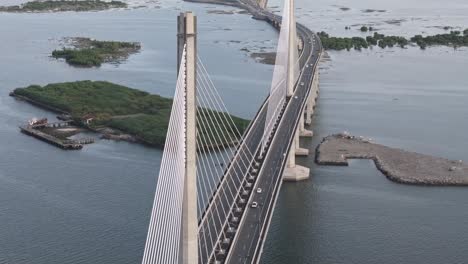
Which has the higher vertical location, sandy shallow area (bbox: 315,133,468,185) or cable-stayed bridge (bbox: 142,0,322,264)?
cable-stayed bridge (bbox: 142,0,322,264)

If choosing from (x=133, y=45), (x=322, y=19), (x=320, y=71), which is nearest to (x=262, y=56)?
(x=320, y=71)

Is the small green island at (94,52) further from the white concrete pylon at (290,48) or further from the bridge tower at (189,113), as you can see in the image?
the bridge tower at (189,113)

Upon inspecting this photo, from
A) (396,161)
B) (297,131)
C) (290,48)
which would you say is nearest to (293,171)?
(297,131)

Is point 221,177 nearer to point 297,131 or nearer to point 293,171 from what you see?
point 293,171

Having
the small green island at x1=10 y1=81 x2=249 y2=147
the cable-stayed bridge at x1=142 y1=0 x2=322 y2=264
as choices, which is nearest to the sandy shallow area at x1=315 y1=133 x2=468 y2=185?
the cable-stayed bridge at x1=142 y1=0 x2=322 y2=264

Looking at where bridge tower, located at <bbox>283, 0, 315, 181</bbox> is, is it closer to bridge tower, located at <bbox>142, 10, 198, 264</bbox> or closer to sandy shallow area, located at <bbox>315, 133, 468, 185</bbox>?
sandy shallow area, located at <bbox>315, 133, 468, 185</bbox>

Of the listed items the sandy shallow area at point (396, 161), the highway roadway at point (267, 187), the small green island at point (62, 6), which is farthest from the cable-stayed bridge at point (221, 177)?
the small green island at point (62, 6)
